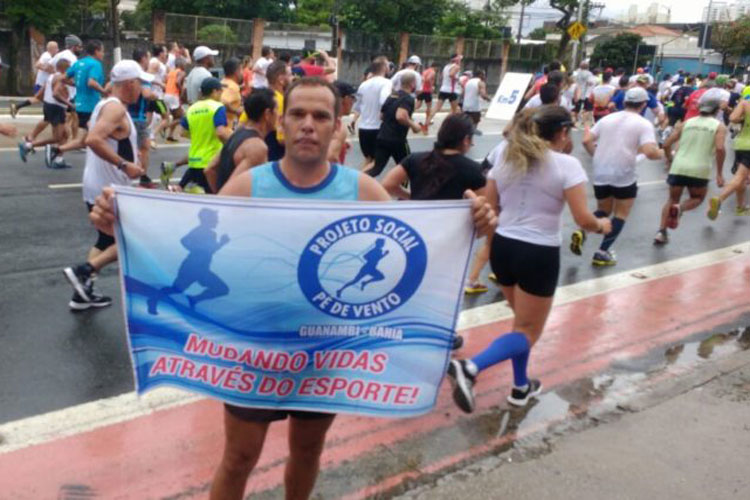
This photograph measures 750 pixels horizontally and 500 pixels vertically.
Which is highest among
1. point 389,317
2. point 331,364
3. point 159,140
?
point 389,317

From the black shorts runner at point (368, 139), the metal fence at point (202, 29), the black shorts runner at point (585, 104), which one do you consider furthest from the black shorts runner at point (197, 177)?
the metal fence at point (202, 29)

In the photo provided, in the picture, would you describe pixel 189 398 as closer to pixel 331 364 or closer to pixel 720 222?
pixel 331 364

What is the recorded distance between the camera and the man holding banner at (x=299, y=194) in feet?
8.71

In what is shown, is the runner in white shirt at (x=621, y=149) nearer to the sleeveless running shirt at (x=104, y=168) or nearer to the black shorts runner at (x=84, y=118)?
the sleeveless running shirt at (x=104, y=168)

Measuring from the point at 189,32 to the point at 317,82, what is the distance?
25887mm

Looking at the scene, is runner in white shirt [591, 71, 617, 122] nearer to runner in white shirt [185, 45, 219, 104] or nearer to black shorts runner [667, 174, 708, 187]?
black shorts runner [667, 174, 708, 187]

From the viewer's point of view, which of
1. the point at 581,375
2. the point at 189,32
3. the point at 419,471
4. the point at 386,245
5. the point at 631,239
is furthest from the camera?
the point at 189,32

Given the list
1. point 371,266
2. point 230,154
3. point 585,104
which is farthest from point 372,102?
point 585,104

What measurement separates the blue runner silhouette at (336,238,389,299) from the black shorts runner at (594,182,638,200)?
543cm

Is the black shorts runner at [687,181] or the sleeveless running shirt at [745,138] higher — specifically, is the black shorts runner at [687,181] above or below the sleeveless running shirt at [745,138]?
below

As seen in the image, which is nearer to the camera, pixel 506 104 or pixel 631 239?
pixel 631 239

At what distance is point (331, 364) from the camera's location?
2.69m

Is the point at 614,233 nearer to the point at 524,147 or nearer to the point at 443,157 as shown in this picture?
the point at 443,157

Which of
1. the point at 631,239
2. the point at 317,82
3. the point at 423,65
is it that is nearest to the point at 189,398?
the point at 317,82
